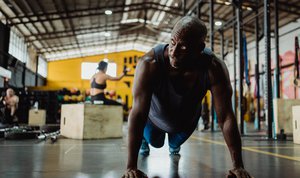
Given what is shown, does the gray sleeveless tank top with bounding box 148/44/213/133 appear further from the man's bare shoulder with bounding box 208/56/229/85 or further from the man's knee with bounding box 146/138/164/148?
the man's knee with bounding box 146/138/164/148

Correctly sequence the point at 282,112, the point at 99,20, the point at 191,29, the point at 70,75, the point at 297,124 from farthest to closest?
1. the point at 70,75
2. the point at 99,20
3. the point at 282,112
4. the point at 297,124
5. the point at 191,29

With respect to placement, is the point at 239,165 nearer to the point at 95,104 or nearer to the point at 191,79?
the point at 191,79

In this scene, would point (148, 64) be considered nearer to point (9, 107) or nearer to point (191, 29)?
point (191, 29)

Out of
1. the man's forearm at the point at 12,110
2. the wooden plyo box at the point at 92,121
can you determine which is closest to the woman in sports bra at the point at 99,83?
the wooden plyo box at the point at 92,121

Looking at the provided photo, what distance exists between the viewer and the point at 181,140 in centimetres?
228

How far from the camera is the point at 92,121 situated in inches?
173

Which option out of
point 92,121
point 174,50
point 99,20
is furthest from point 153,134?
point 99,20

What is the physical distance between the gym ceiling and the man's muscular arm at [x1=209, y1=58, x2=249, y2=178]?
606 cm

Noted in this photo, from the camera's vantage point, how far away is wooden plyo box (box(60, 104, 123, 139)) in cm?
432

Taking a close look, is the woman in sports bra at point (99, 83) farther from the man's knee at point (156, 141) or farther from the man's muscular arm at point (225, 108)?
the man's muscular arm at point (225, 108)

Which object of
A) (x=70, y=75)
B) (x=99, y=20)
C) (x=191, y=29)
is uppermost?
(x=99, y=20)

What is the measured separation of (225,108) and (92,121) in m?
3.20

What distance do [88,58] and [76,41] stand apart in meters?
4.00

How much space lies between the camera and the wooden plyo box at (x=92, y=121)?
14.2 feet
